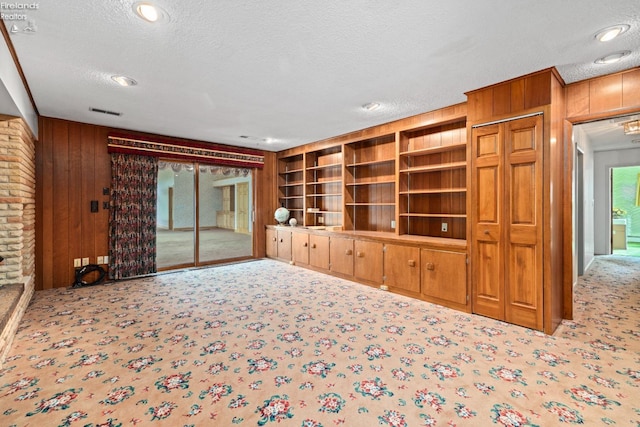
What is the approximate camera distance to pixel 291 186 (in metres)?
7.01

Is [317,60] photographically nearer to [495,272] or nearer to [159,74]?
[159,74]

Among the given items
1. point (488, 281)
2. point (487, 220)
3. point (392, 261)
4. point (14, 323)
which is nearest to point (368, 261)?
point (392, 261)

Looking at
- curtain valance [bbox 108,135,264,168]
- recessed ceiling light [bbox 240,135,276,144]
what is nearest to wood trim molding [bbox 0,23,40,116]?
curtain valance [bbox 108,135,264,168]

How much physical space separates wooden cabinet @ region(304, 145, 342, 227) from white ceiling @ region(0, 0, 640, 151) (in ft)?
6.92

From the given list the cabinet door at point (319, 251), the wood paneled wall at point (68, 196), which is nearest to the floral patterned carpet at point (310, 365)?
the wood paneled wall at point (68, 196)

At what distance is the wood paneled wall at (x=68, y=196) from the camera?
423 centimetres

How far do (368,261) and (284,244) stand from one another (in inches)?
89.9

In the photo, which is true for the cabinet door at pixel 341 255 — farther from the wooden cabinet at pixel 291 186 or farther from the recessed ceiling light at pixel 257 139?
the recessed ceiling light at pixel 257 139

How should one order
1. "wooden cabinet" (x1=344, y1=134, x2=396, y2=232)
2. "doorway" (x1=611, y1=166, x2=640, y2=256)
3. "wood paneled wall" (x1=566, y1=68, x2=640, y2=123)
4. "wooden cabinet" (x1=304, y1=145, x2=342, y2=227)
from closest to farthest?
1. "wood paneled wall" (x1=566, y1=68, x2=640, y2=123)
2. "wooden cabinet" (x1=344, y1=134, x2=396, y2=232)
3. "wooden cabinet" (x1=304, y1=145, x2=342, y2=227)
4. "doorway" (x1=611, y1=166, x2=640, y2=256)

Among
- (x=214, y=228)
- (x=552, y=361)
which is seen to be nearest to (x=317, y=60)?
(x=552, y=361)

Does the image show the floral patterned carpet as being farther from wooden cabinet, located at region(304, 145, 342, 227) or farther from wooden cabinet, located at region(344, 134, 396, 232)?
wooden cabinet, located at region(304, 145, 342, 227)

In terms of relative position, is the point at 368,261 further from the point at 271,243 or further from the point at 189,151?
the point at 189,151

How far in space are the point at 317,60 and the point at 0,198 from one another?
3.77m

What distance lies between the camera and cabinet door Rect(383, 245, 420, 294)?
3930mm
